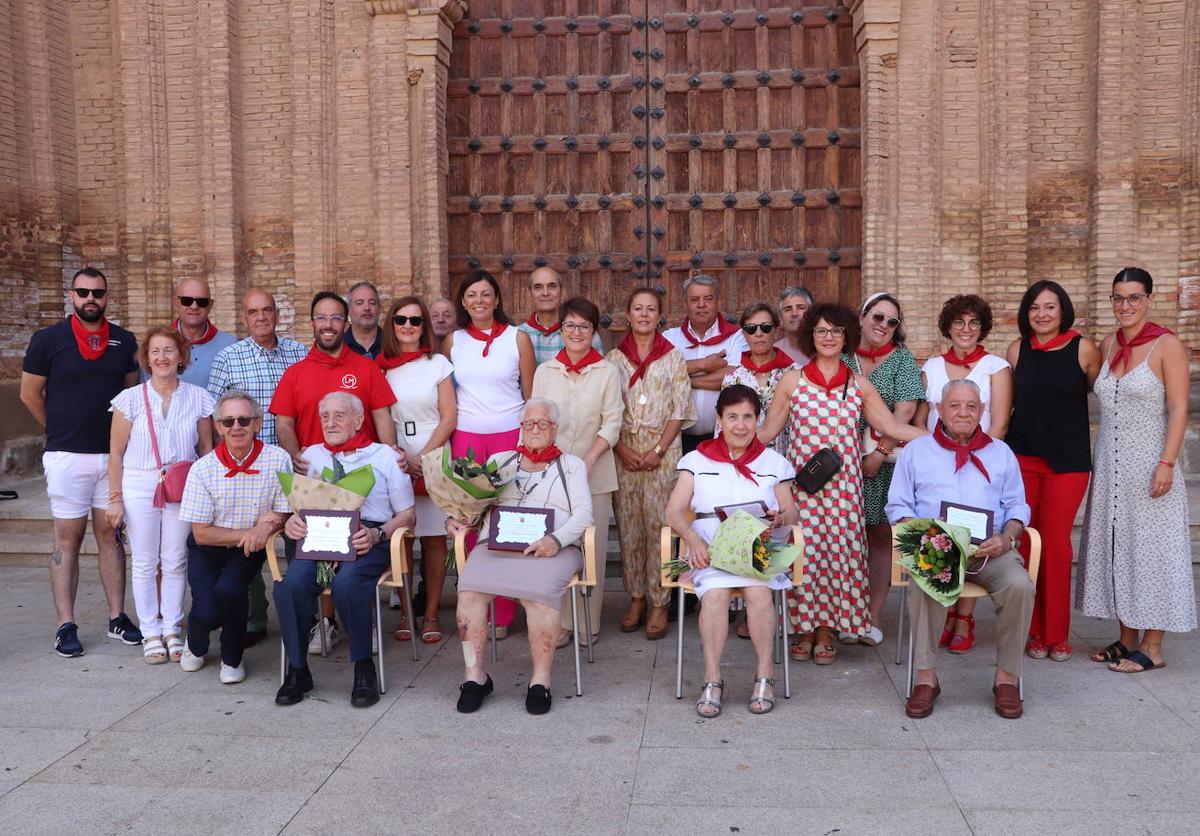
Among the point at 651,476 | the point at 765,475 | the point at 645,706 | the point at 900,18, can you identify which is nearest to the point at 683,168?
the point at 900,18

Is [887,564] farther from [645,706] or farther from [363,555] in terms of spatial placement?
[363,555]

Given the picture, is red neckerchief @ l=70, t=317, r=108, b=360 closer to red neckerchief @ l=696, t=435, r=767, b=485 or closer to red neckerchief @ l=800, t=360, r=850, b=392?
red neckerchief @ l=696, t=435, r=767, b=485

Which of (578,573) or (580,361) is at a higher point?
(580,361)

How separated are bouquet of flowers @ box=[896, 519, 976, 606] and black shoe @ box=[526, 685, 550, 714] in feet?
5.16

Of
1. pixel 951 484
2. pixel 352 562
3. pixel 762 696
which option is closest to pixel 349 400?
pixel 352 562

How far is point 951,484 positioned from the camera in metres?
4.78

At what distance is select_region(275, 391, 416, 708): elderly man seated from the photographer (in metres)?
4.74

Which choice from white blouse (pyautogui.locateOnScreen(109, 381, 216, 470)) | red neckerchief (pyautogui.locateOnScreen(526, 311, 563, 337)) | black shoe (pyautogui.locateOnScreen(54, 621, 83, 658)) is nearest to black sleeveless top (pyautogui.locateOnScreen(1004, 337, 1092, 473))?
red neckerchief (pyautogui.locateOnScreen(526, 311, 563, 337))

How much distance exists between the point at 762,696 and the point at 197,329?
359cm

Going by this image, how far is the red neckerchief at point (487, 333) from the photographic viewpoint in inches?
223

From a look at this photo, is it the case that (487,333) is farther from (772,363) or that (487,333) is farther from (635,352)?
(772,363)

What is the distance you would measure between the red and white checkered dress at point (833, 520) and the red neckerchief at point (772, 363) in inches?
14.5

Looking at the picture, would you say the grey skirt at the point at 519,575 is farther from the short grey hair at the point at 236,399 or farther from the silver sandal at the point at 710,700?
the short grey hair at the point at 236,399

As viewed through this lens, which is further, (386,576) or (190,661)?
(190,661)
